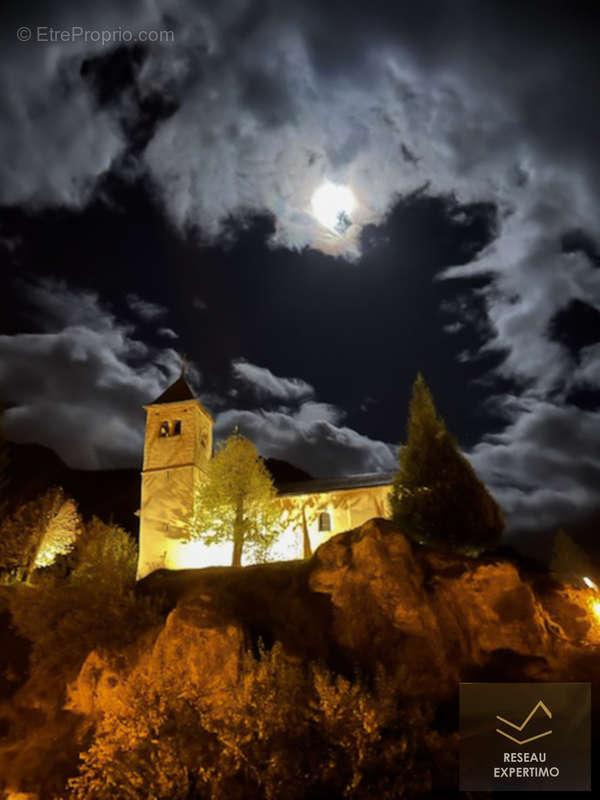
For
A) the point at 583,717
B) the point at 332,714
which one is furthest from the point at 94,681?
the point at 583,717

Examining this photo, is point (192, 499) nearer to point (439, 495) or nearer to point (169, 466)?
point (169, 466)

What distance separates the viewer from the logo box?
19875mm

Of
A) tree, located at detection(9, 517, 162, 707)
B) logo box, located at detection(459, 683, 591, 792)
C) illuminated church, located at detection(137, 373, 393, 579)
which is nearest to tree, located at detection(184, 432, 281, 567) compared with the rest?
illuminated church, located at detection(137, 373, 393, 579)

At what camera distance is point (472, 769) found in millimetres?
19625

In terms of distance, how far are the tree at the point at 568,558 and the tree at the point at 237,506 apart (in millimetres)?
35128

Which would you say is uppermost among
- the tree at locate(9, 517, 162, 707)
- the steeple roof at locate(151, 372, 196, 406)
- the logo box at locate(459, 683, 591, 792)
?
A: the steeple roof at locate(151, 372, 196, 406)

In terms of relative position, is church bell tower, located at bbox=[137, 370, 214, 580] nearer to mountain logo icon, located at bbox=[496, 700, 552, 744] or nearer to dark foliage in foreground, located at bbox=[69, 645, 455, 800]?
dark foliage in foreground, located at bbox=[69, 645, 455, 800]

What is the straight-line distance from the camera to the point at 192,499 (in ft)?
132

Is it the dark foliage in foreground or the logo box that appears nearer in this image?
the dark foliage in foreground

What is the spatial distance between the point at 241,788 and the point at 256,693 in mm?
2789

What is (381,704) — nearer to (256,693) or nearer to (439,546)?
(256,693)

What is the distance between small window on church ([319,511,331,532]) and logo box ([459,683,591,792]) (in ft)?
53.8

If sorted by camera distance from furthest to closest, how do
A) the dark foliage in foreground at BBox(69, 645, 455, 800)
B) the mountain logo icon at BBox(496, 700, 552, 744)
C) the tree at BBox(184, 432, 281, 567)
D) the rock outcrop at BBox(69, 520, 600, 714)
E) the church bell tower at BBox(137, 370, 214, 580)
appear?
1. the church bell tower at BBox(137, 370, 214, 580)
2. the tree at BBox(184, 432, 281, 567)
3. the rock outcrop at BBox(69, 520, 600, 714)
4. the mountain logo icon at BBox(496, 700, 552, 744)
5. the dark foliage in foreground at BBox(69, 645, 455, 800)

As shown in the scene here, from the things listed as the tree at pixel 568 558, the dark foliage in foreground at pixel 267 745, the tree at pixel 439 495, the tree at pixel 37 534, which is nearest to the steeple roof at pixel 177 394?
the tree at pixel 37 534
